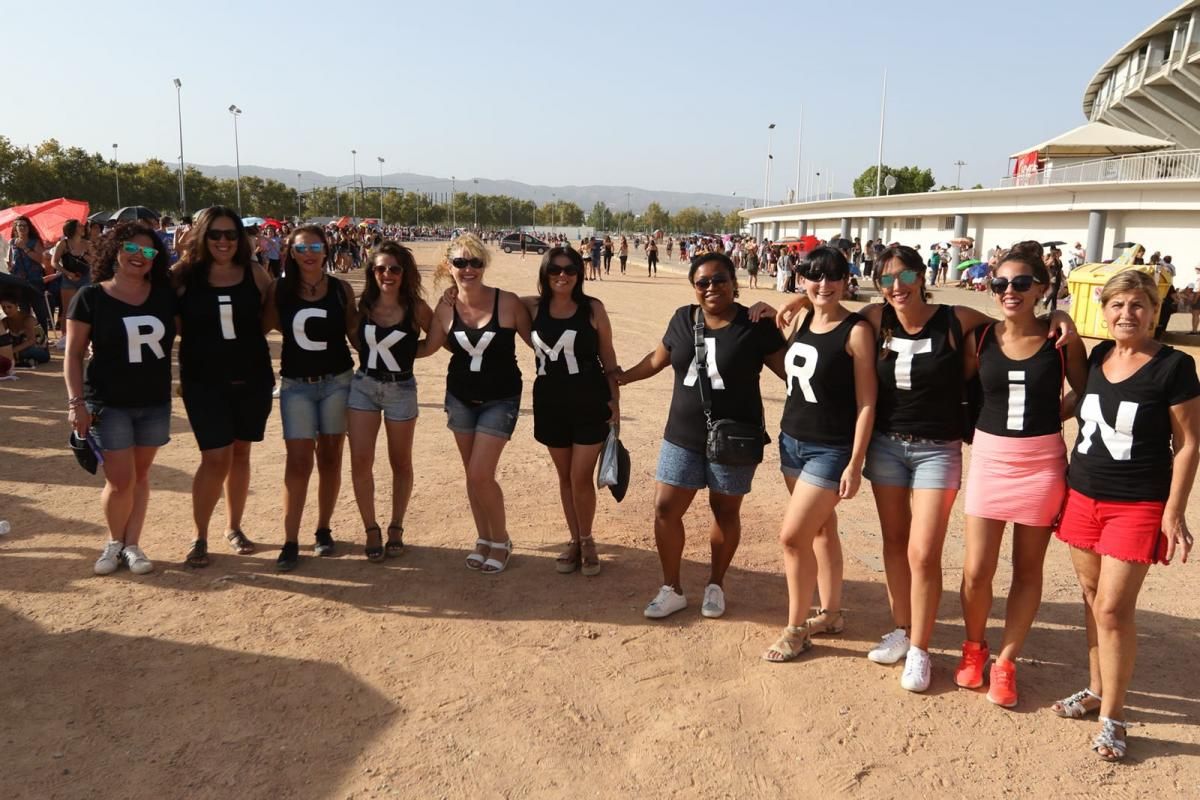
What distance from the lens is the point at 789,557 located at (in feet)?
13.3

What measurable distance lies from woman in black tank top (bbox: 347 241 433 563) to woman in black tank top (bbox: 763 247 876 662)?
2246 millimetres

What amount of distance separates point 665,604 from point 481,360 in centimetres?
172

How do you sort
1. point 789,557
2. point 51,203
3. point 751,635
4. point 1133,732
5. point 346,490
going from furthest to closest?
point 51,203, point 346,490, point 751,635, point 789,557, point 1133,732

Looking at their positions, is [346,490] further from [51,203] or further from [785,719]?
[51,203]

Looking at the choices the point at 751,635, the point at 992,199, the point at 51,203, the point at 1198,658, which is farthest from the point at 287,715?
the point at 992,199

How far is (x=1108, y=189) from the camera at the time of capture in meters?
33.4

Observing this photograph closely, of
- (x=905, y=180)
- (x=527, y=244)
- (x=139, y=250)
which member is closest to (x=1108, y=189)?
(x=527, y=244)

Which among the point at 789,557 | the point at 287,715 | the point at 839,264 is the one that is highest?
the point at 839,264

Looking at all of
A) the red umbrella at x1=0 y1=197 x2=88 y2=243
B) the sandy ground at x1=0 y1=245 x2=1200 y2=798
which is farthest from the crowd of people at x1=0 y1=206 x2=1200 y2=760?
the red umbrella at x1=0 y1=197 x2=88 y2=243

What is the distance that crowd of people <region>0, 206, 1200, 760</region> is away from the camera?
335 cm

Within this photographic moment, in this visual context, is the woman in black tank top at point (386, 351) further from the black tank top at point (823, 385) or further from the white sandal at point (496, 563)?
the black tank top at point (823, 385)

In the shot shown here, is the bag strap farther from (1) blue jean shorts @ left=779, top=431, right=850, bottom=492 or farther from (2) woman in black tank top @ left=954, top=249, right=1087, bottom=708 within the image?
(2) woman in black tank top @ left=954, top=249, right=1087, bottom=708

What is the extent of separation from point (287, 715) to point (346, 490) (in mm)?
3071

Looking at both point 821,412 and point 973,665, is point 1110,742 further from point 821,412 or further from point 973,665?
point 821,412
